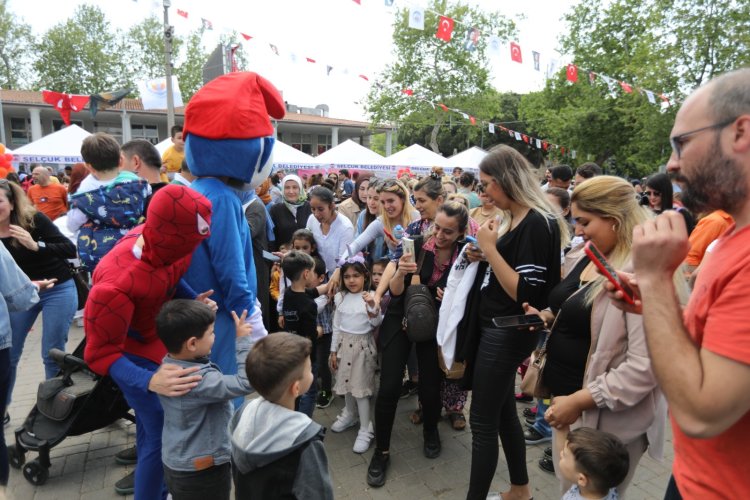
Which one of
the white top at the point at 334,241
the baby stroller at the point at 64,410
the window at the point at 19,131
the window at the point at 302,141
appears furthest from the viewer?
the window at the point at 302,141

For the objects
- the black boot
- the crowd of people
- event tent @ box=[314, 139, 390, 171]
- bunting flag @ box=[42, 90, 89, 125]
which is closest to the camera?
the crowd of people

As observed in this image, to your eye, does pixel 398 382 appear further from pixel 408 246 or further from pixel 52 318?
pixel 52 318

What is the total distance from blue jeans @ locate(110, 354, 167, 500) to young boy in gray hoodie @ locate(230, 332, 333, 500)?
60cm

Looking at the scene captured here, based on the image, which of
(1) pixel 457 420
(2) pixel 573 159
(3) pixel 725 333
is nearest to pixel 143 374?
(3) pixel 725 333

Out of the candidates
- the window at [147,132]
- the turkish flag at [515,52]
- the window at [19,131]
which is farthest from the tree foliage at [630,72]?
the window at [19,131]

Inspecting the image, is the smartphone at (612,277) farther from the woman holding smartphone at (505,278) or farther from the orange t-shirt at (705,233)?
the orange t-shirt at (705,233)

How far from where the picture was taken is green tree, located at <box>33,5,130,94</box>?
34.6m

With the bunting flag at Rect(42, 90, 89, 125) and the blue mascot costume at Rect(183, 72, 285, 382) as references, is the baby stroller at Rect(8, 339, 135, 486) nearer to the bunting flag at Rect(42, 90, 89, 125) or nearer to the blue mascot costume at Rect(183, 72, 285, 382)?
the blue mascot costume at Rect(183, 72, 285, 382)

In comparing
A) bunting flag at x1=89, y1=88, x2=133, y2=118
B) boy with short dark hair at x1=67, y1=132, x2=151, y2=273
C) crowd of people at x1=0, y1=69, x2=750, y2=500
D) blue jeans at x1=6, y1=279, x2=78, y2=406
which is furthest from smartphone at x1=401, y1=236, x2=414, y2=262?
bunting flag at x1=89, y1=88, x2=133, y2=118

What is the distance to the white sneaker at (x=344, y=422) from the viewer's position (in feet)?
12.0

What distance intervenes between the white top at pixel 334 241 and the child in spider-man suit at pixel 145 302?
247 centimetres

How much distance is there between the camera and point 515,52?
11.7 meters

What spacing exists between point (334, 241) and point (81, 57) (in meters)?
41.1

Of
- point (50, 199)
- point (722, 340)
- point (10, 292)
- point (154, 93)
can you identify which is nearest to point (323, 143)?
point (154, 93)
